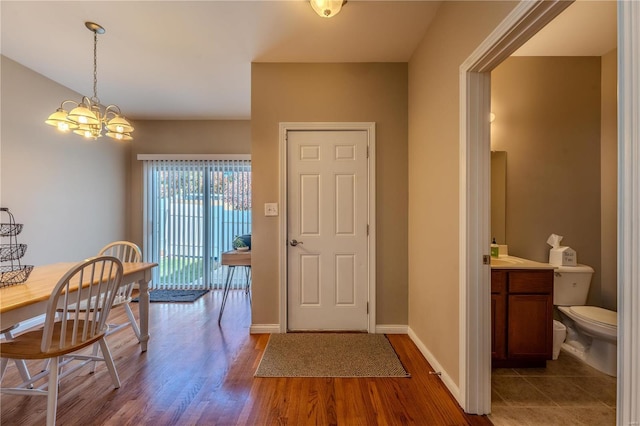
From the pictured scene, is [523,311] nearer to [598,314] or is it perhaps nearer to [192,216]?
[598,314]

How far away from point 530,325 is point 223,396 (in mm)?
2250

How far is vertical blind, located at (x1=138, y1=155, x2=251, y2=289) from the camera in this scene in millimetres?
4371

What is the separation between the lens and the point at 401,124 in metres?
2.74

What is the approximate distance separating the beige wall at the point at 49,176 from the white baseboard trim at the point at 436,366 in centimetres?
412

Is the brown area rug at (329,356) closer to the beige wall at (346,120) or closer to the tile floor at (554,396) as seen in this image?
the beige wall at (346,120)

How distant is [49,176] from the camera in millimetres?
3133

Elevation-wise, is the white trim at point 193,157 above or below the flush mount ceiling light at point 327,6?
below

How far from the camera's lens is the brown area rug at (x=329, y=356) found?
6.64 feet

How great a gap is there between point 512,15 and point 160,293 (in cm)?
489

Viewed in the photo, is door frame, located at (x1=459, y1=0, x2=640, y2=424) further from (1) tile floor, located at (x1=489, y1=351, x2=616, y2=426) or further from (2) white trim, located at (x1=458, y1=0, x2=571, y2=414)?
(1) tile floor, located at (x1=489, y1=351, x2=616, y2=426)

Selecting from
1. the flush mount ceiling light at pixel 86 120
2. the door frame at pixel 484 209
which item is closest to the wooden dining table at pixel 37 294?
the flush mount ceiling light at pixel 86 120

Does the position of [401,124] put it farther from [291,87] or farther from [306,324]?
[306,324]

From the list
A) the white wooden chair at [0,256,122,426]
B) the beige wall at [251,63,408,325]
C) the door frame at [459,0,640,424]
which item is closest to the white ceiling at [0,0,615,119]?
the beige wall at [251,63,408,325]

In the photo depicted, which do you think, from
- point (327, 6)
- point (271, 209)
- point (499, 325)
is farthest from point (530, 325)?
point (327, 6)
